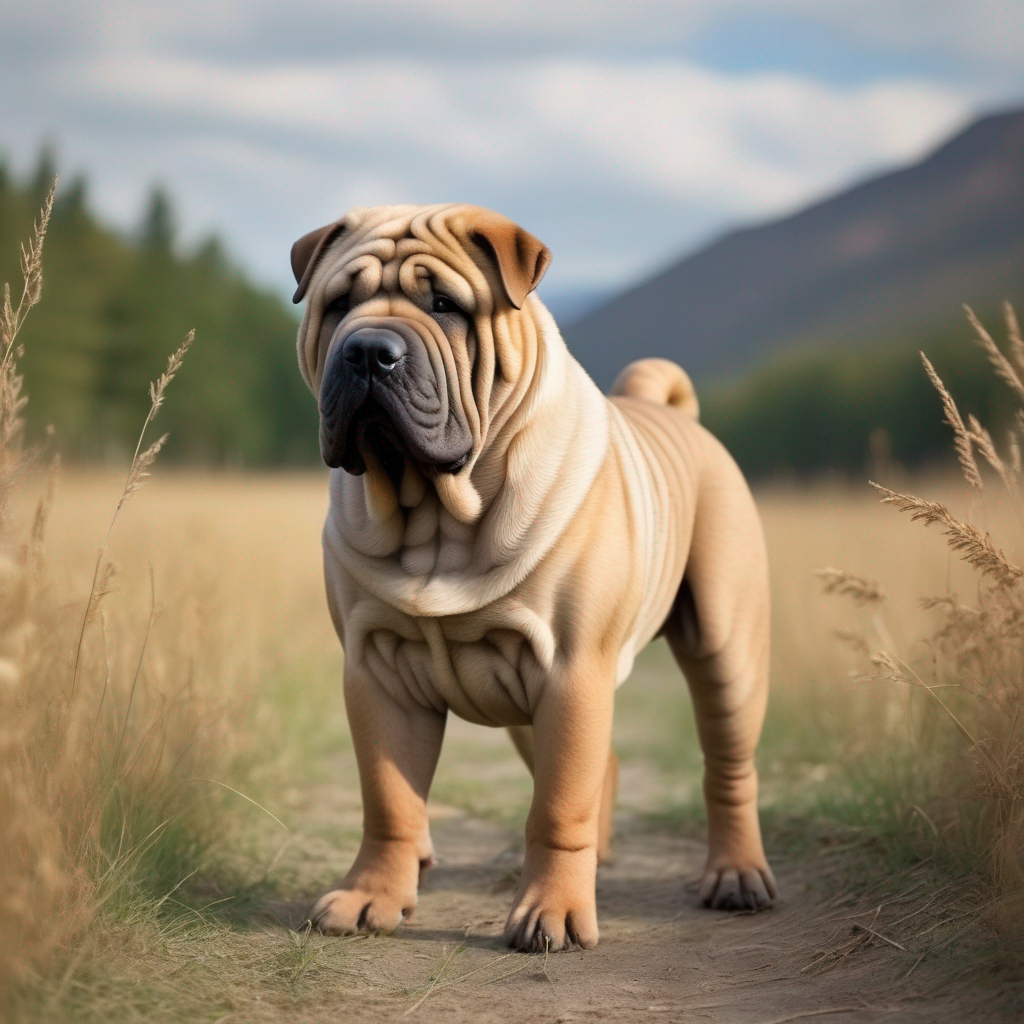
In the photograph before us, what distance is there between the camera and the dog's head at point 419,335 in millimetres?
2721

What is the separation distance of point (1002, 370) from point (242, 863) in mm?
2687

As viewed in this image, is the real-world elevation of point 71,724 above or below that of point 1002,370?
below

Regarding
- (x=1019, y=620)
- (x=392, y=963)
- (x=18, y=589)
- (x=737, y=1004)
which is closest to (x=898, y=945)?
(x=737, y=1004)

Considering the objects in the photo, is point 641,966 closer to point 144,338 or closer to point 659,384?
point 659,384

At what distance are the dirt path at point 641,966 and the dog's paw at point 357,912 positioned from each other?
0.05m

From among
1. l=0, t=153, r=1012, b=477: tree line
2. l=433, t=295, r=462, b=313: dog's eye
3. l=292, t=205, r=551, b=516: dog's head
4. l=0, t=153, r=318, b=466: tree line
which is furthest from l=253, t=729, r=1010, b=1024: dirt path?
l=0, t=153, r=318, b=466: tree line

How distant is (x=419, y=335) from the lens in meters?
2.76

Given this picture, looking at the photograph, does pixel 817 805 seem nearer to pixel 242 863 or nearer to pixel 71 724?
pixel 242 863

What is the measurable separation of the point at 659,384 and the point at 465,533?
5.19ft

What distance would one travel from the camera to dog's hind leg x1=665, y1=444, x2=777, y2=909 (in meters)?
3.61

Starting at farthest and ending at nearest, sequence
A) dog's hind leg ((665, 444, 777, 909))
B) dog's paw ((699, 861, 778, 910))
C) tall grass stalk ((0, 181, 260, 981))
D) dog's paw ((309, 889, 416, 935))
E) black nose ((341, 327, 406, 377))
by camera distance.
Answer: dog's hind leg ((665, 444, 777, 909)), dog's paw ((699, 861, 778, 910)), dog's paw ((309, 889, 416, 935)), black nose ((341, 327, 406, 377)), tall grass stalk ((0, 181, 260, 981))

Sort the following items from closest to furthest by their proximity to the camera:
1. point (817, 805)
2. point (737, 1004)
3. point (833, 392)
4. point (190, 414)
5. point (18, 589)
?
1. point (18, 589)
2. point (737, 1004)
3. point (817, 805)
4. point (833, 392)
5. point (190, 414)

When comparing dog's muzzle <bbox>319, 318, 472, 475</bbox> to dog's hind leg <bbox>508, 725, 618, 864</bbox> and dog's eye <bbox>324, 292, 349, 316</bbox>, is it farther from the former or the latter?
dog's hind leg <bbox>508, 725, 618, 864</bbox>

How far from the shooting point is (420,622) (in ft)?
9.86
